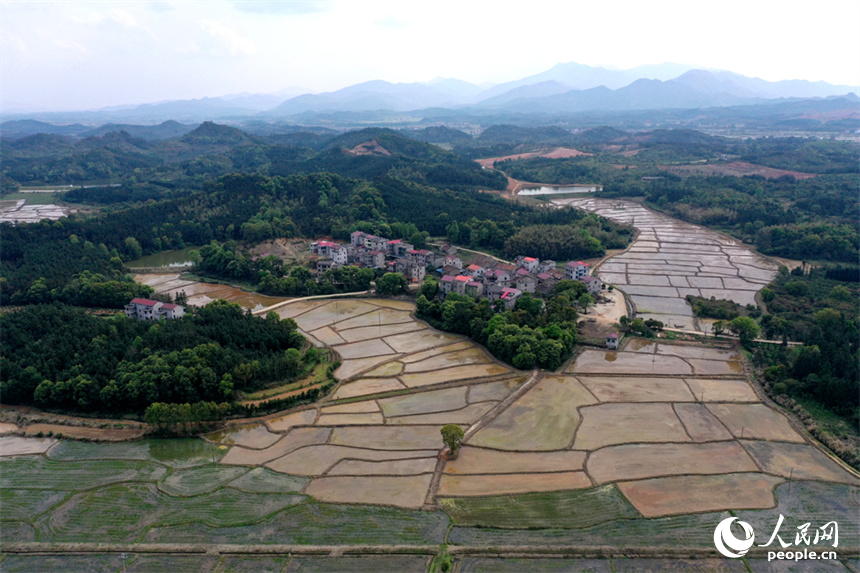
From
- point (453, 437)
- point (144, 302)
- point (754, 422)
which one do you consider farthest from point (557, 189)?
point (453, 437)

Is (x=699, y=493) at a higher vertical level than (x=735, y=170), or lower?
lower

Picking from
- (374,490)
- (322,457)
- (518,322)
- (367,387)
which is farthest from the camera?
(518,322)

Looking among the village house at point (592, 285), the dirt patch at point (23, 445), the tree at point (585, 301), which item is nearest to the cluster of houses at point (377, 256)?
the village house at point (592, 285)

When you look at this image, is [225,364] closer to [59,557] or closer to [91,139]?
[59,557]

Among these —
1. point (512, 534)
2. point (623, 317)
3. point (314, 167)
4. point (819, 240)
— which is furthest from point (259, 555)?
point (314, 167)

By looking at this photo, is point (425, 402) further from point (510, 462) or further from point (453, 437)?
point (510, 462)
